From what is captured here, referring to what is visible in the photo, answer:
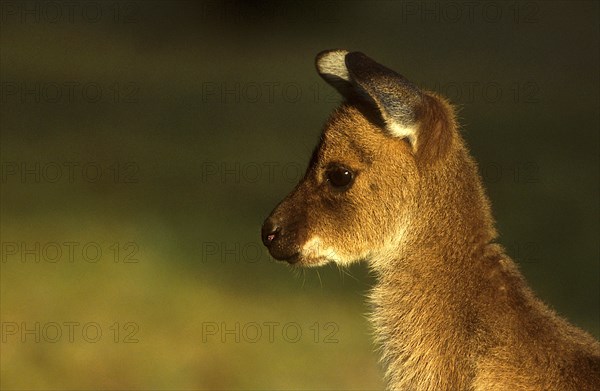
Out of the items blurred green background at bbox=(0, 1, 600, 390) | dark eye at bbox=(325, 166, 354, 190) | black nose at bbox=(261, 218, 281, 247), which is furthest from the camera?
blurred green background at bbox=(0, 1, 600, 390)

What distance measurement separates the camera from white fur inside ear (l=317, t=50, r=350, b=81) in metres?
8.00

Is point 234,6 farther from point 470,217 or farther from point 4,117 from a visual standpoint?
point 470,217

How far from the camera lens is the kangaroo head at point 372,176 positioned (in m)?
7.19

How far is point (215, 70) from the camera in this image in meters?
29.2

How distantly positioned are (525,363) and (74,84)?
2247cm

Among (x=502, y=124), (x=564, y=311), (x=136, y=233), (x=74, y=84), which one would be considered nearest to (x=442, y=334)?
(x=564, y=311)

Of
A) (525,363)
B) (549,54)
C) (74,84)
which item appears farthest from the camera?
(549,54)

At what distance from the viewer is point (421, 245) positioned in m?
7.25

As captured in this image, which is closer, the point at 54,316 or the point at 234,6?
the point at 54,316

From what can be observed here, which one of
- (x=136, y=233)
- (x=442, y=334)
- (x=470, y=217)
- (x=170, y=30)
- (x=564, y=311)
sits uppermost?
(x=470, y=217)

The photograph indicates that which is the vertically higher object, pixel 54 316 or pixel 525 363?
pixel 525 363
